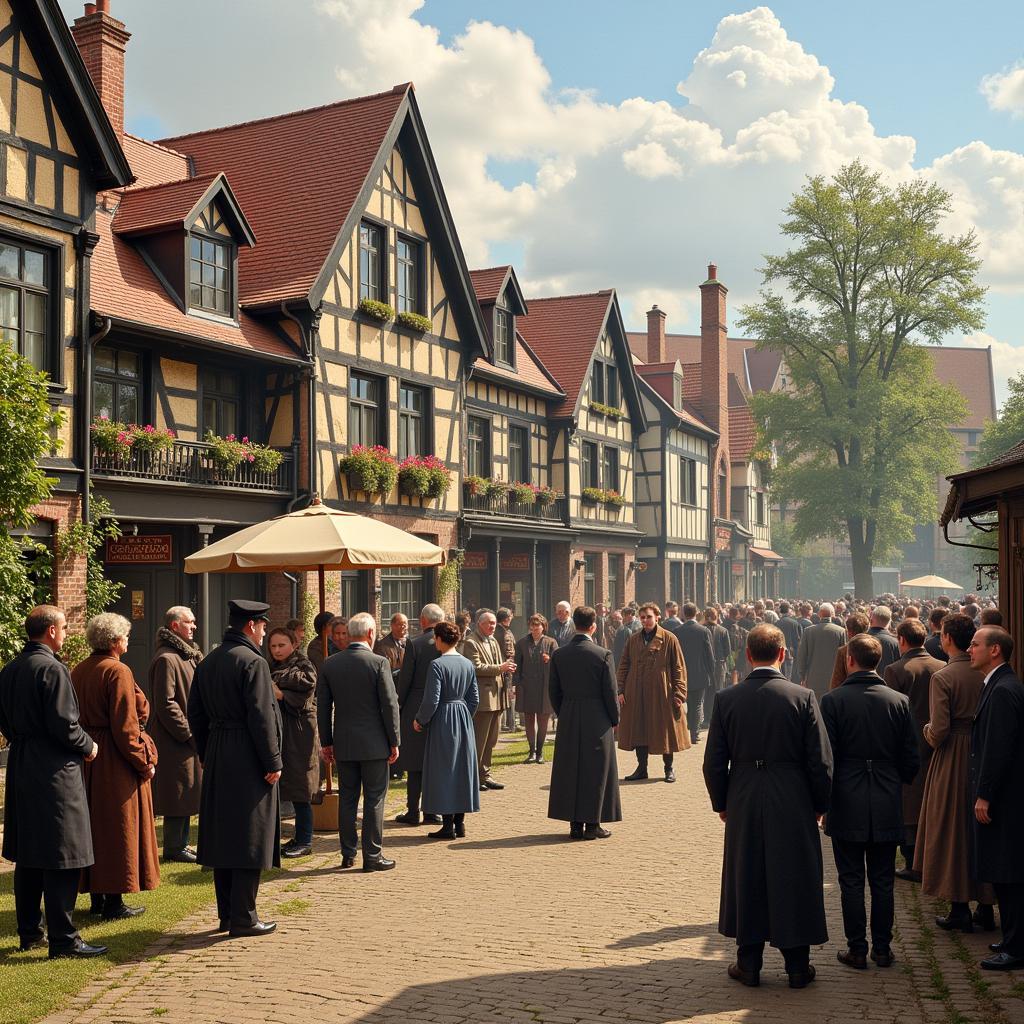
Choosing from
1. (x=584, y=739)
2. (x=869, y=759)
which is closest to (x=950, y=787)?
(x=869, y=759)

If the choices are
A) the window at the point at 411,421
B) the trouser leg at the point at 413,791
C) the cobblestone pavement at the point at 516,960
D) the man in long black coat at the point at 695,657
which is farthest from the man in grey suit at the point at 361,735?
the window at the point at 411,421

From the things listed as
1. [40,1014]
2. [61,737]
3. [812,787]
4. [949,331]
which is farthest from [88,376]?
[949,331]

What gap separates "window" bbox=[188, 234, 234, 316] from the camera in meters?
18.6

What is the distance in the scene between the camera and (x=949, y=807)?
24.4ft


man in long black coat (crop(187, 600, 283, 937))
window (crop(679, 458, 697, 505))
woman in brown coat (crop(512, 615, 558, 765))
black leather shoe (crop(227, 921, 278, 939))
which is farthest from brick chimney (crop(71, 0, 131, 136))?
window (crop(679, 458, 697, 505))

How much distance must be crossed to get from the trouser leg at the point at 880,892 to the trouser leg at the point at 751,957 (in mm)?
782

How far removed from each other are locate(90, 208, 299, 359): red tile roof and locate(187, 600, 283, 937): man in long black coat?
978cm

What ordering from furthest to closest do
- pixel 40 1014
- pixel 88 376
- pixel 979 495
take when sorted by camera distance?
pixel 88 376
pixel 979 495
pixel 40 1014

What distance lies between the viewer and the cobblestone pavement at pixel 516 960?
5.80 metres

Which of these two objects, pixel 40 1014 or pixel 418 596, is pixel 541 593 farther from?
pixel 40 1014

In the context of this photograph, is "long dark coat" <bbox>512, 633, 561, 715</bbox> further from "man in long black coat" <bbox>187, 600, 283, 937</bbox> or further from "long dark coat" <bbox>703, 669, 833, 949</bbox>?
"long dark coat" <bbox>703, 669, 833, 949</bbox>

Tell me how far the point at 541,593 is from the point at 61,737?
80.1 ft

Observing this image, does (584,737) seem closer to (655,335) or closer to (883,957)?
(883,957)

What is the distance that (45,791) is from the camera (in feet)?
22.4
